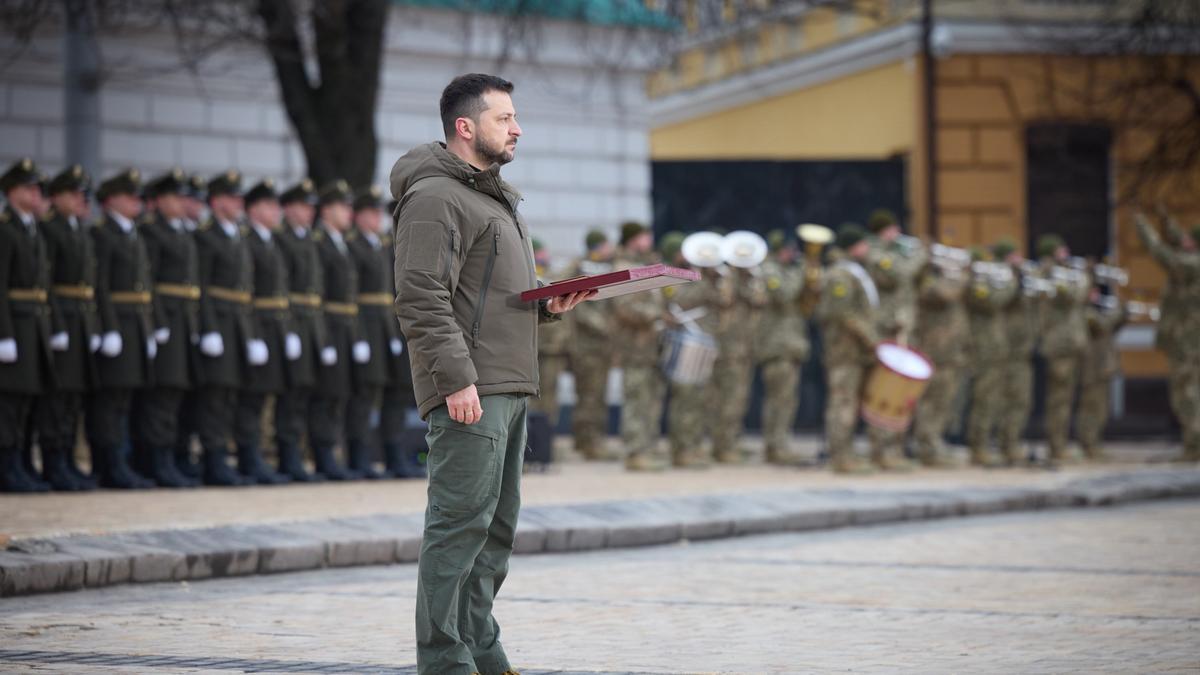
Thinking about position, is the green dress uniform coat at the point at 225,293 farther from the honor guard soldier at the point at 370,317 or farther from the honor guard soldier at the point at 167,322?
the honor guard soldier at the point at 370,317

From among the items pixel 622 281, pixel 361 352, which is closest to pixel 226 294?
pixel 361 352

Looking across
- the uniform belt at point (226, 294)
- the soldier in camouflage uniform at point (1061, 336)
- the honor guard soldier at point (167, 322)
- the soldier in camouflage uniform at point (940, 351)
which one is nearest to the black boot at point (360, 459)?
the honor guard soldier at point (167, 322)

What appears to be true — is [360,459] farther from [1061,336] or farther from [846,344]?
[1061,336]

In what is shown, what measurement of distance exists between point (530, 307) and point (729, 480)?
10.4 m

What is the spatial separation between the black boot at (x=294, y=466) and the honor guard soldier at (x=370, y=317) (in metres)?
0.52

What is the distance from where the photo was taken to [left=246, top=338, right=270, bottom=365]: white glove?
571 inches

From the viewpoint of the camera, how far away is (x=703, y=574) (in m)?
10.5

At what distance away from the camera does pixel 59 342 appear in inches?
527

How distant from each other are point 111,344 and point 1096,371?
10.7 m

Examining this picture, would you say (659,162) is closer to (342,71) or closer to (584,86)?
(584,86)

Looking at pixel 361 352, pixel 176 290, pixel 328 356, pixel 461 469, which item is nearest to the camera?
pixel 461 469

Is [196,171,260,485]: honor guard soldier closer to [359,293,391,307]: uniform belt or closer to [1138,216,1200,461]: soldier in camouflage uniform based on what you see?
[359,293,391,307]: uniform belt

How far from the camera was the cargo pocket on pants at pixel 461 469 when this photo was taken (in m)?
6.25

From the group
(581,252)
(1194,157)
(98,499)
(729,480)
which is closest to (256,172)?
(581,252)
